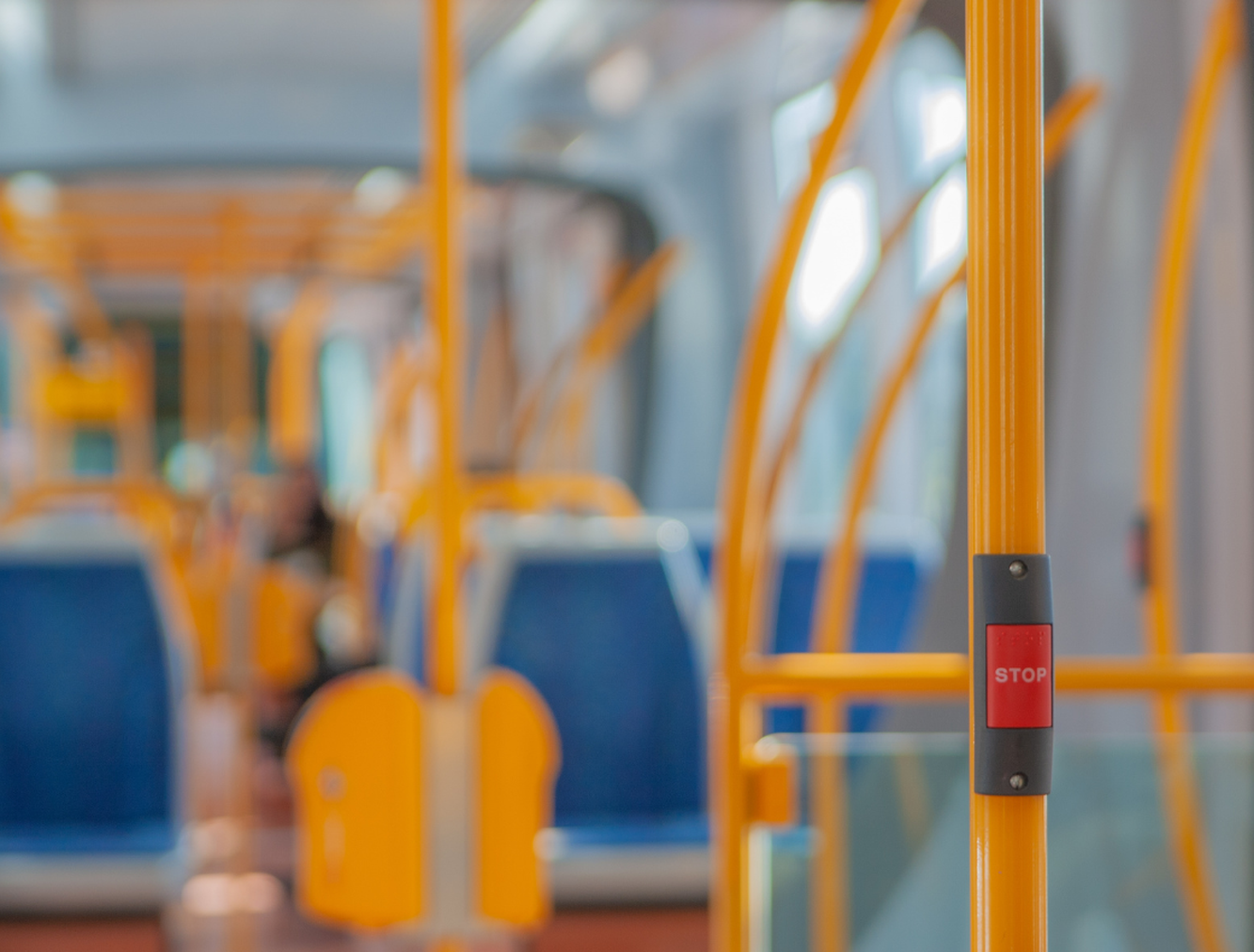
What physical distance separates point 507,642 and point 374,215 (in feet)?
16.0

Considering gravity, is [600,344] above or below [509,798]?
above

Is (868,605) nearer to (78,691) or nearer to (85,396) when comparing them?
(78,691)

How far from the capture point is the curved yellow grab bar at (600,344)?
5.14m

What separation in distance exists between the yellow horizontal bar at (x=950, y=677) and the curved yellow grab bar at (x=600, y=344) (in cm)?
335

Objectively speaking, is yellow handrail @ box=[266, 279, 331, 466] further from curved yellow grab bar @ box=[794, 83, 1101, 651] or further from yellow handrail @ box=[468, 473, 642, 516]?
curved yellow grab bar @ box=[794, 83, 1101, 651]

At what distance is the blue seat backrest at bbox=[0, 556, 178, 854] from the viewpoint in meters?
2.72

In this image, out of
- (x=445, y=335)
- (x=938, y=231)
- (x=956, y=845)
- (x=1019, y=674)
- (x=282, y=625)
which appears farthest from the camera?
(x=282, y=625)

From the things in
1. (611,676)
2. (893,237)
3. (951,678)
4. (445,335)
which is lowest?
(611,676)

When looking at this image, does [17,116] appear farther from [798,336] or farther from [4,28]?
[798,336]

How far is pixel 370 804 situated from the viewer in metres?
1.80

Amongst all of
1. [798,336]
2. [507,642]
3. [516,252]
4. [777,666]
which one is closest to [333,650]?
[798,336]

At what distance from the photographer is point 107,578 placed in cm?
274

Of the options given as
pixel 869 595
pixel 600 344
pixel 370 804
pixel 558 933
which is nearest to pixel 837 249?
pixel 600 344

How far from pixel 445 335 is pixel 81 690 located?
136 cm
